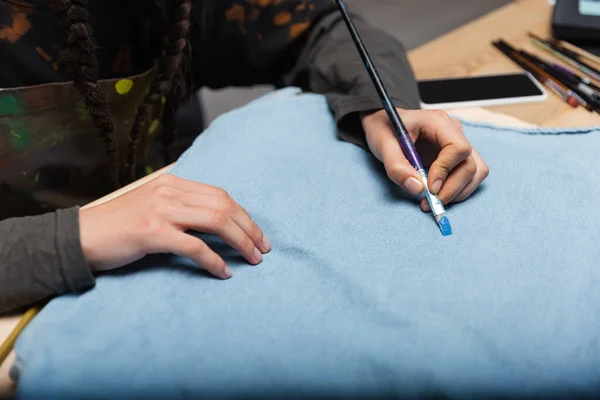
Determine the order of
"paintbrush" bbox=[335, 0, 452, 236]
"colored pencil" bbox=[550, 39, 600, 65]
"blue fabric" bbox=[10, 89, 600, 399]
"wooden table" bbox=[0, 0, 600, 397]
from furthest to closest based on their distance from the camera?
"colored pencil" bbox=[550, 39, 600, 65] → "wooden table" bbox=[0, 0, 600, 397] → "paintbrush" bbox=[335, 0, 452, 236] → "blue fabric" bbox=[10, 89, 600, 399]

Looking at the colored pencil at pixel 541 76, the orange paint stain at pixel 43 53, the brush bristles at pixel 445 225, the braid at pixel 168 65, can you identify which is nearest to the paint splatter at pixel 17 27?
the orange paint stain at pixel 43 53

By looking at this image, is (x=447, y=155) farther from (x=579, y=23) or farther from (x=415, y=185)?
(x=579, y=23)

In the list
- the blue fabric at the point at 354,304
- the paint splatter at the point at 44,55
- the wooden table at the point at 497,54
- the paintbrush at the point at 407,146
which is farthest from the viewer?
the wooden table at the point at 497,54

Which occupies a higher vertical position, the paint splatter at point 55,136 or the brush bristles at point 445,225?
the paint splatter at point 55,136

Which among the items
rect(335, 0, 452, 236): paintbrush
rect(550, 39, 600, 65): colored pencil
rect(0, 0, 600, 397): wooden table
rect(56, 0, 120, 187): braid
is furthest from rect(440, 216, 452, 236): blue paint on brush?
rect(550, 39, 600, 65): colored pencil

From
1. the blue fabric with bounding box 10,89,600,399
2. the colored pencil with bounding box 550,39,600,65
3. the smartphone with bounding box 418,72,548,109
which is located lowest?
the colored pencil with bounding box 550,39,600,65

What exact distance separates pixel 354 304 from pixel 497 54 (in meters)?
0.57

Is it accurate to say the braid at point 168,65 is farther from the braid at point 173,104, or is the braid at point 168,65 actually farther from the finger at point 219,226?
the finger at point 219,226

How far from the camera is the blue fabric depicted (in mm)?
354

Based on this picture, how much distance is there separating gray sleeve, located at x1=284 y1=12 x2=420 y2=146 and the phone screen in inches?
1.8

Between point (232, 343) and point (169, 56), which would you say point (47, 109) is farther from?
point (232, 343)

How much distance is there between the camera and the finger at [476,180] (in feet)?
1.58

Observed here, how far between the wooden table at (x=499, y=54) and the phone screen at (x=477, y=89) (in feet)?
0.08

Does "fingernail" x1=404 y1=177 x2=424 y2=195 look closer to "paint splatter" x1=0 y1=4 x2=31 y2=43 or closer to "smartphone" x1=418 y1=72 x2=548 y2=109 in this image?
"smartphone" x1=418 y1=72 x2=548 y2=109
